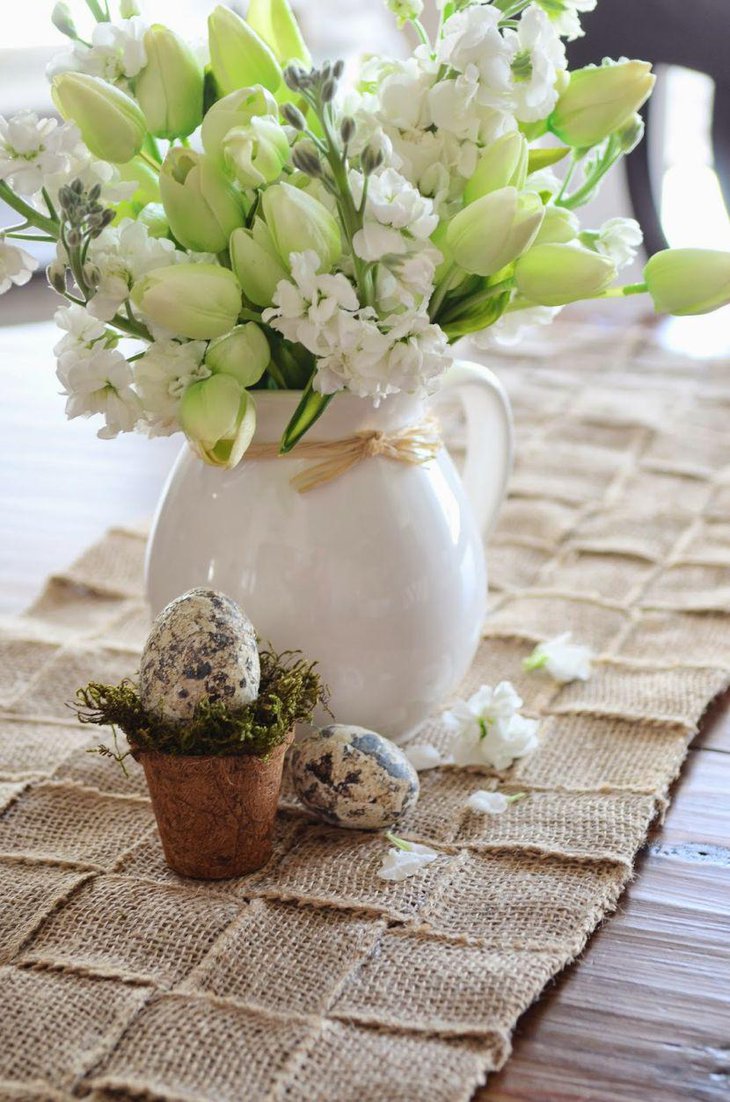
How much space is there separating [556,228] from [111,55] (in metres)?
0.21

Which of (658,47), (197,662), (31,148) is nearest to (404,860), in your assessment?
(197,662)

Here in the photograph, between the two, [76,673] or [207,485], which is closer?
[207,485]

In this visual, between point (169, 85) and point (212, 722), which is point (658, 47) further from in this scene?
point (212, 722)

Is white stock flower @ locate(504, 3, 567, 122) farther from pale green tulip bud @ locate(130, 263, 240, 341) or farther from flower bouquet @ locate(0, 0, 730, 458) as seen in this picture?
pale green tulip bud @ locate(130, 263, 240, 341)

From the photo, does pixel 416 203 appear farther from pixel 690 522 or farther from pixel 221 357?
pixel 690 522

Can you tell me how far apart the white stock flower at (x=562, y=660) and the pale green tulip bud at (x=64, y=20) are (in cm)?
45

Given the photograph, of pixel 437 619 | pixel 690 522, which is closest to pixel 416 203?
pixel 437 619

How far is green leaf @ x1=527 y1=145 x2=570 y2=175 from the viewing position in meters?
0.64

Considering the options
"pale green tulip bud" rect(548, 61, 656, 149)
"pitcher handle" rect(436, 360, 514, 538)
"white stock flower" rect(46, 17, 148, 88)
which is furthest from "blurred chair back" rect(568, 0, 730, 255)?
"white stock flower" rect(46, 17, 148, 88)

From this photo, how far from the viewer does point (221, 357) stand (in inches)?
22.5

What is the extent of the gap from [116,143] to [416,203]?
0.14 metres

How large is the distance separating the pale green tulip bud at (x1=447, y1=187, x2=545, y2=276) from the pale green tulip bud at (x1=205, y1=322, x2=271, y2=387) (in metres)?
0.09

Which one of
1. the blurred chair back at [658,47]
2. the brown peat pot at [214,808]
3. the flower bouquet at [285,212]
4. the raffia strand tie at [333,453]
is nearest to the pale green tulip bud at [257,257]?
the flower bouquet at [285,212]

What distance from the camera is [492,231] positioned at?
1.79ft
